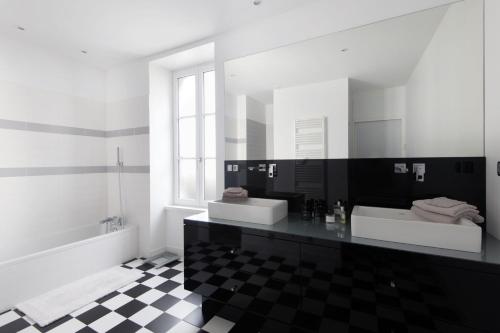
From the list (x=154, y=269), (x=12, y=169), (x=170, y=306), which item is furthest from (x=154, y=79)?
(x=170, y=306)

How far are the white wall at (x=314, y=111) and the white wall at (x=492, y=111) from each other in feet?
2.59

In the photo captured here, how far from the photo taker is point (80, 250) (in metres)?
2.54

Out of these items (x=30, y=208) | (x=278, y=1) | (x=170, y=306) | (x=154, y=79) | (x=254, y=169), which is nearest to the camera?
(x=278, y=1)

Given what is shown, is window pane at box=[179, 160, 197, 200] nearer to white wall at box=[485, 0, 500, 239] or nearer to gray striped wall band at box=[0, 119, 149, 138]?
gray striped wall band at box=[0, 119, 149, 138]

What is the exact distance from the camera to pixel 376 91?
1776 millimetres

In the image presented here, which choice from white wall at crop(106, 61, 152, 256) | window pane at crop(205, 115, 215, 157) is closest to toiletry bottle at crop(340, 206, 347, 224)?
window pane at crop(205, 115, 215, 157)

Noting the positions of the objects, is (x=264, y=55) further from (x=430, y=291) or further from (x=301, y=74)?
(x=430, y=291)

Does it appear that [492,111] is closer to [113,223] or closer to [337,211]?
[337,211]

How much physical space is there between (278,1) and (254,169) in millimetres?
1426

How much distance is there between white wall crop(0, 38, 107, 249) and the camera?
8.45ft

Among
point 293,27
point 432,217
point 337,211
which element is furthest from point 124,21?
point 432,217

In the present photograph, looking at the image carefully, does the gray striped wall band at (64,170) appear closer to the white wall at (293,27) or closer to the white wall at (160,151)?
the white wall at (160,151)

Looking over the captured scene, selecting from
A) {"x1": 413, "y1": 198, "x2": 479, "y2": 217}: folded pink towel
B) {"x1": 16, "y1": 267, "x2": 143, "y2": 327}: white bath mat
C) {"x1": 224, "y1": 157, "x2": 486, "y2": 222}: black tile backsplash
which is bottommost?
{"x1": 16, "y1": 267, "x2": 143, "y2": 327}: white bath mat

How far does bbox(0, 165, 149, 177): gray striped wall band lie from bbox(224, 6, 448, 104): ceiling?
74.5 inches
